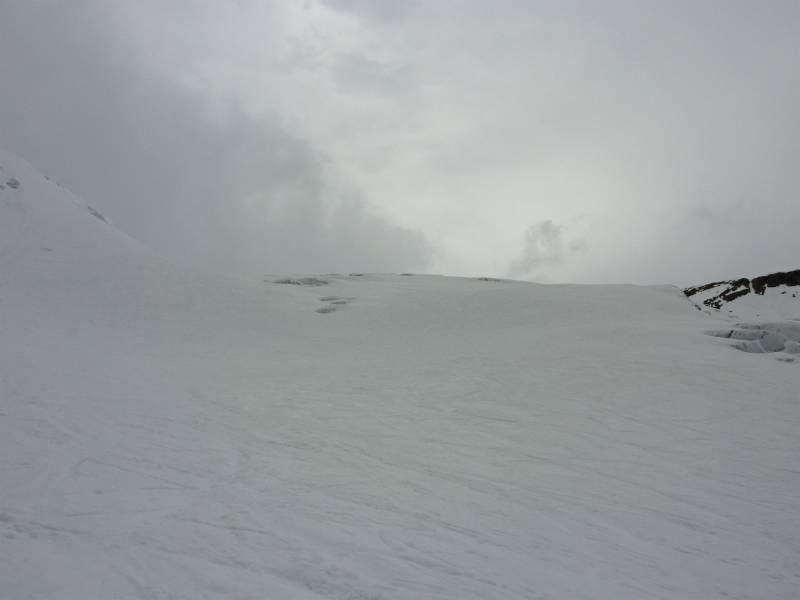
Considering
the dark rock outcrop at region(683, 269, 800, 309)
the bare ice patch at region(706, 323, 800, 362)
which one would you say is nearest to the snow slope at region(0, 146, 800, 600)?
the bare ice patch at region(706, 323, 800, 362)

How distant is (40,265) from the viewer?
97.3 ft

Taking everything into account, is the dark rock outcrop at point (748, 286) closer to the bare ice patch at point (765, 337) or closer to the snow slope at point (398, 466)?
the bare ice patch at point (765, 337)

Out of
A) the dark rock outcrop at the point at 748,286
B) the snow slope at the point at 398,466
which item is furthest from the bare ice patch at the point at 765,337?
the dark rock outcrop at the point at 748,286

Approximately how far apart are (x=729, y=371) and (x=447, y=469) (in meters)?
11.8

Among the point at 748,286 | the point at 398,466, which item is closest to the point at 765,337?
the point at 398,466

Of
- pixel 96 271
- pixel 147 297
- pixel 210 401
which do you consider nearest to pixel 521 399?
pixel 210 401

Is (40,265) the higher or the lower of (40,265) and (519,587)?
the higher

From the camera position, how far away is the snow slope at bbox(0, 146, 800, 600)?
5.62 metres

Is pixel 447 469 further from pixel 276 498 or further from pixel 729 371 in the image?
pixel 729 371

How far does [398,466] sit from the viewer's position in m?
9.37

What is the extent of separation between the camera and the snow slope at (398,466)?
5.62 metres

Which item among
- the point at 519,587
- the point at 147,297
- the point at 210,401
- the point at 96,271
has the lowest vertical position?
the point at 519,587

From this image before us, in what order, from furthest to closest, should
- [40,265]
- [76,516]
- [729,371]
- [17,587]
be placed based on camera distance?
[40,265] → [729,371] → [76,516] → [17,587]

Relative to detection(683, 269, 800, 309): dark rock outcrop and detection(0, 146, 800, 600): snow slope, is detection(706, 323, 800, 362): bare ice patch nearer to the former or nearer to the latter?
detection(0, 146, 800, 600): snow slope
